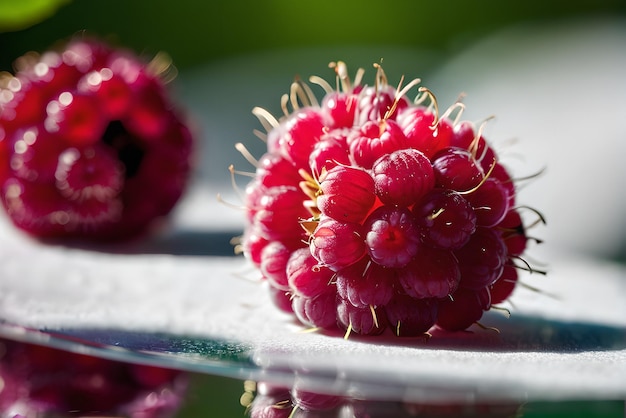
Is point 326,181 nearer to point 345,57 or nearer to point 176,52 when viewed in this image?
point 345,57

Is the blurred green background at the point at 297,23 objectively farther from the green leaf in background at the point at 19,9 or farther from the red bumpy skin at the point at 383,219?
the red bumpy skin at the point at 383,219

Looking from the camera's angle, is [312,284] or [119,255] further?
[119,255]

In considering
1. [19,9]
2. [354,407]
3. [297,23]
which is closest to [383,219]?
[354,407]

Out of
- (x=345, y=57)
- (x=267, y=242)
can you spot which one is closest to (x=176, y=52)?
(x=345, y=57)

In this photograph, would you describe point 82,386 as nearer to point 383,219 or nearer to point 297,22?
point 383,219

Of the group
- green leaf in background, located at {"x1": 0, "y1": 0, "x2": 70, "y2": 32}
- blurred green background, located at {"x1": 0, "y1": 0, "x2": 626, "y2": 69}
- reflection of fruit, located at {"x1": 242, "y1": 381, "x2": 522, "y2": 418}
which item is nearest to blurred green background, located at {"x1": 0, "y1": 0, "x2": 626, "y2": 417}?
blurred green background, located at {"x1": 0, "y1": 0, "x2": 626, "y2": 69}

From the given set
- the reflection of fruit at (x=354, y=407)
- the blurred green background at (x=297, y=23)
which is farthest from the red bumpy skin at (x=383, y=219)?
the blurred green background at (x=297, y=23)
